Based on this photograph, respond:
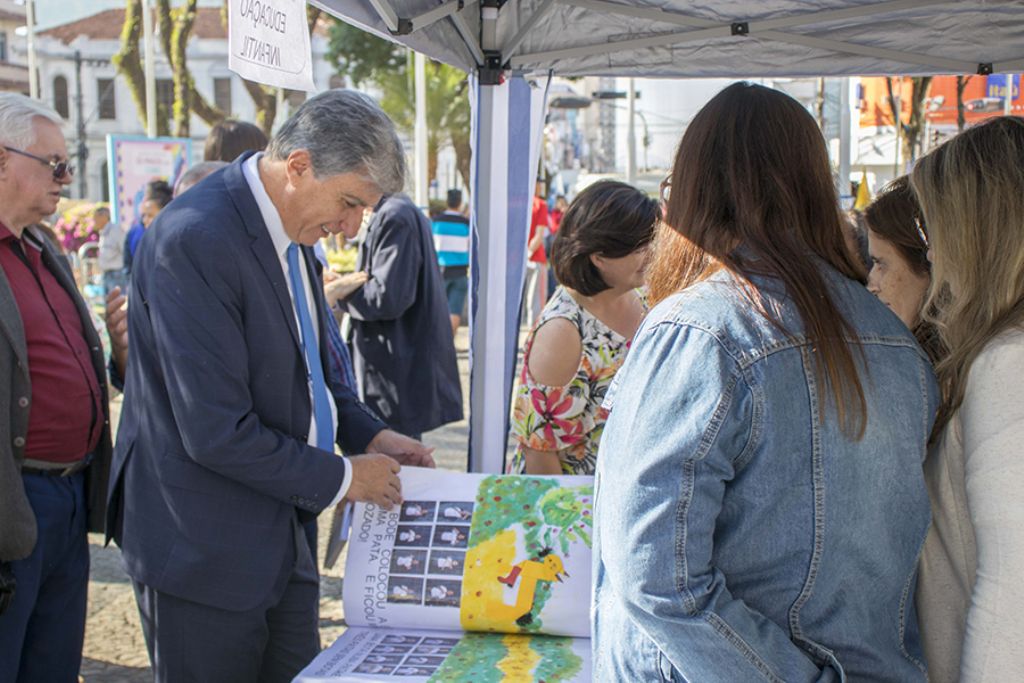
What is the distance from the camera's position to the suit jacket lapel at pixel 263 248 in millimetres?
2225

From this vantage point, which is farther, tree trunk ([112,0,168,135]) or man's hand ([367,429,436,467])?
tree trunk ([112,0,168,135])

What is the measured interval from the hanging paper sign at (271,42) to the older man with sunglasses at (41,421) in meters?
0.74

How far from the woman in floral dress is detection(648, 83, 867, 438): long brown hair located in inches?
51.2

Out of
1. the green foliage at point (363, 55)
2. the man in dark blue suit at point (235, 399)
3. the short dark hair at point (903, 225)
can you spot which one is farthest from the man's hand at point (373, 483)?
the green foliage at point (363, 55)

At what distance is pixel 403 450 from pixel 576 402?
52 cm

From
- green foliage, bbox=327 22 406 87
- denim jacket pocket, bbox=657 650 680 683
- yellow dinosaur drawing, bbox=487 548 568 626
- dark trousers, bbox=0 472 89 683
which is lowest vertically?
dark trousers, bbox=0 472 89 683

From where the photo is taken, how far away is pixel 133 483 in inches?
89.4

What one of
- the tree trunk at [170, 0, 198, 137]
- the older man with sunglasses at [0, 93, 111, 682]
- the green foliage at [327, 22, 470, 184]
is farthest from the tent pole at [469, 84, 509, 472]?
the green foliage at [327, 22, 470, 184]

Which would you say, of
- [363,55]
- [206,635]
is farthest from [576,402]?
[363,55]

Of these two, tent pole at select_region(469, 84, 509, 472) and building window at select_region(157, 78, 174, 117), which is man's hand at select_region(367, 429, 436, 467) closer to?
tent pole at select_region(469, 84, 509, 472)

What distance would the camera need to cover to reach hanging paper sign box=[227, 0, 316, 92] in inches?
85.4

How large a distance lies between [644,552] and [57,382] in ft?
6.13

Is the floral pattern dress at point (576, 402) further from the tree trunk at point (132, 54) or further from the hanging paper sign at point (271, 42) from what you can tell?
the tree trunk at point (132, 54)

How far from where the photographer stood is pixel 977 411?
1518 millimetres
